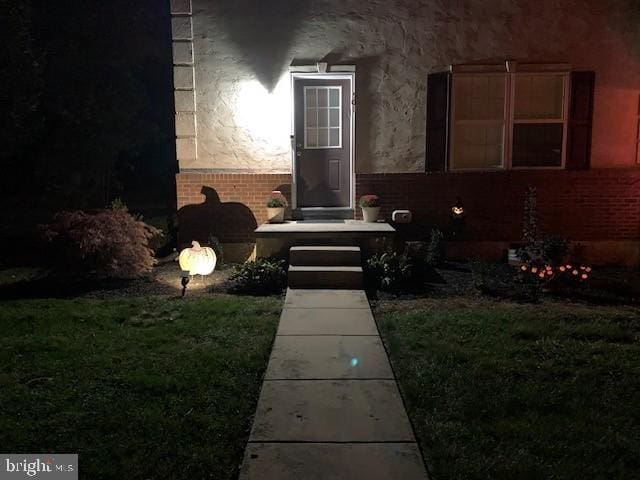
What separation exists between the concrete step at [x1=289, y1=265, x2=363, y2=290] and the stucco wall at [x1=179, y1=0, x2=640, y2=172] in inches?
97.4

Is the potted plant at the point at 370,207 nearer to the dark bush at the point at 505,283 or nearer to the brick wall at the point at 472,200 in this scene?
the brick wall at the point at 472,200

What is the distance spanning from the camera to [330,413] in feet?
12.4

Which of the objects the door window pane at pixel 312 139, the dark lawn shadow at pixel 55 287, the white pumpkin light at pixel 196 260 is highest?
the door window pane at pixel 312 139

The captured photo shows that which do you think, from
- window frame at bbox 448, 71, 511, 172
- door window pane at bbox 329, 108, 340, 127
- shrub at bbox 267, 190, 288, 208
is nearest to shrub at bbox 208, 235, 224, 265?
shrub at bbox 267, 190, 288, 208

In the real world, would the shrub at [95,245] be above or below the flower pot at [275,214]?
below

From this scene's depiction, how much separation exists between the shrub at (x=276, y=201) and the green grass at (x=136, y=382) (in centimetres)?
246

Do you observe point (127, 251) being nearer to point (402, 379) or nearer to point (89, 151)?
point (402, 379)

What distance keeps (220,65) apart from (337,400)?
632cm

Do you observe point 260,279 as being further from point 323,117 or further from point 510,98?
point 510,98

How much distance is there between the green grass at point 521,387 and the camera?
3227 mm

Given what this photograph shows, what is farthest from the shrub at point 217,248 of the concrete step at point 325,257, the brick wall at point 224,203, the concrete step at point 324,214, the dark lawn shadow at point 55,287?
the concrete step at point 325,257

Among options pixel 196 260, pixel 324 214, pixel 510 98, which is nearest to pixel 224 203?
pixel 324 214

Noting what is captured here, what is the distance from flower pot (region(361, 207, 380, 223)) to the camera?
28.8 feet

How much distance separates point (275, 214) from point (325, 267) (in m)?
1.56
